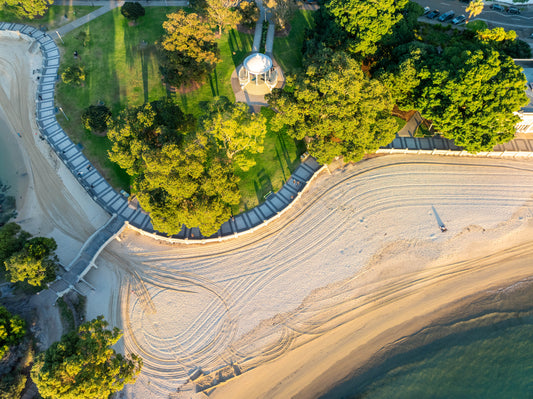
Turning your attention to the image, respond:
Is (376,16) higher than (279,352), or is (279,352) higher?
(376,16)

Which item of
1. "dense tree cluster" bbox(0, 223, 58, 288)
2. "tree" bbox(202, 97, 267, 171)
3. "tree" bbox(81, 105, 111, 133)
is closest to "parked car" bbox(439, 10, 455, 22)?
"tree" bbox(202, 97, 267, 171)

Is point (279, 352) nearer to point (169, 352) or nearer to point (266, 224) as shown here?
point (169, 352)

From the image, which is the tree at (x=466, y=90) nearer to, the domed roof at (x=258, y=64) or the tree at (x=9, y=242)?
the domed roof at (x=258, y=64)

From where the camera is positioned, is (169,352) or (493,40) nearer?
(169,352)

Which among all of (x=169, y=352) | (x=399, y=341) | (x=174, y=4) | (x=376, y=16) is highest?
(x=174, y=4)

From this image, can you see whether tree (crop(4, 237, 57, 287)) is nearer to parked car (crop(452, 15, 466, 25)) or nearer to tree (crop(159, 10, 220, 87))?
tree (crop(159, 10, 220, 87))

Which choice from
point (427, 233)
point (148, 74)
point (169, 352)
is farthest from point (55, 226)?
point (427, 233)
